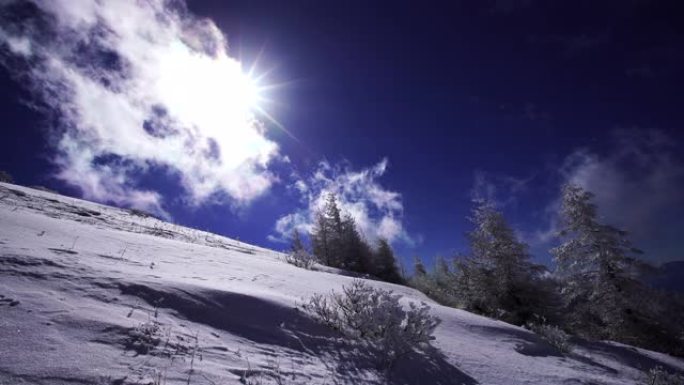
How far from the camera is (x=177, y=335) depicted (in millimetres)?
3996

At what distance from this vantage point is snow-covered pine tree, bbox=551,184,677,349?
60.9 feet

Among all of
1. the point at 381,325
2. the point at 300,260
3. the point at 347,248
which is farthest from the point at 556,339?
the point at 347,248

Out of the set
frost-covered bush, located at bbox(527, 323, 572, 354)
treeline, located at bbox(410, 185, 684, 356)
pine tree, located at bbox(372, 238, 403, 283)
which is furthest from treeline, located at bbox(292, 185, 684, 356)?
pine tree, located at bbox(372, 238, 403, 283)

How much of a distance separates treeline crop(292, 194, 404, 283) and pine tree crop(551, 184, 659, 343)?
20.4m

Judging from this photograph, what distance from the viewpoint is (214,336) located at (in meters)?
4.34

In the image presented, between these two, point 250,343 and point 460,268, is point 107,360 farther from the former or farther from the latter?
point 460,268

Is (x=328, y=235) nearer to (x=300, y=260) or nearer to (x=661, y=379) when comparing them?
(x=300, y=260)

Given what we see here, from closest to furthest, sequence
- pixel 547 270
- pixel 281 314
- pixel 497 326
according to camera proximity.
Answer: pixel 281 314 < pixel 497 326 < pixel 547 270

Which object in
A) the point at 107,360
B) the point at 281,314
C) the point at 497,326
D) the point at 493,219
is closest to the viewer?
the point at 107,360

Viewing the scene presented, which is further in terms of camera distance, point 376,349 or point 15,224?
point 15,224

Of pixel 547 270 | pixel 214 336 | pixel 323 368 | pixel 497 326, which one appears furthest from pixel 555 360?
pixel 547 270

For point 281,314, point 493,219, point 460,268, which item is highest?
point 493,219

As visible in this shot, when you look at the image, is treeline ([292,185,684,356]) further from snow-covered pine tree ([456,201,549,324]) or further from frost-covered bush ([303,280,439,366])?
frost-covered bush ([303,280,439,366])

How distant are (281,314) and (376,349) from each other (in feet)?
5.00
